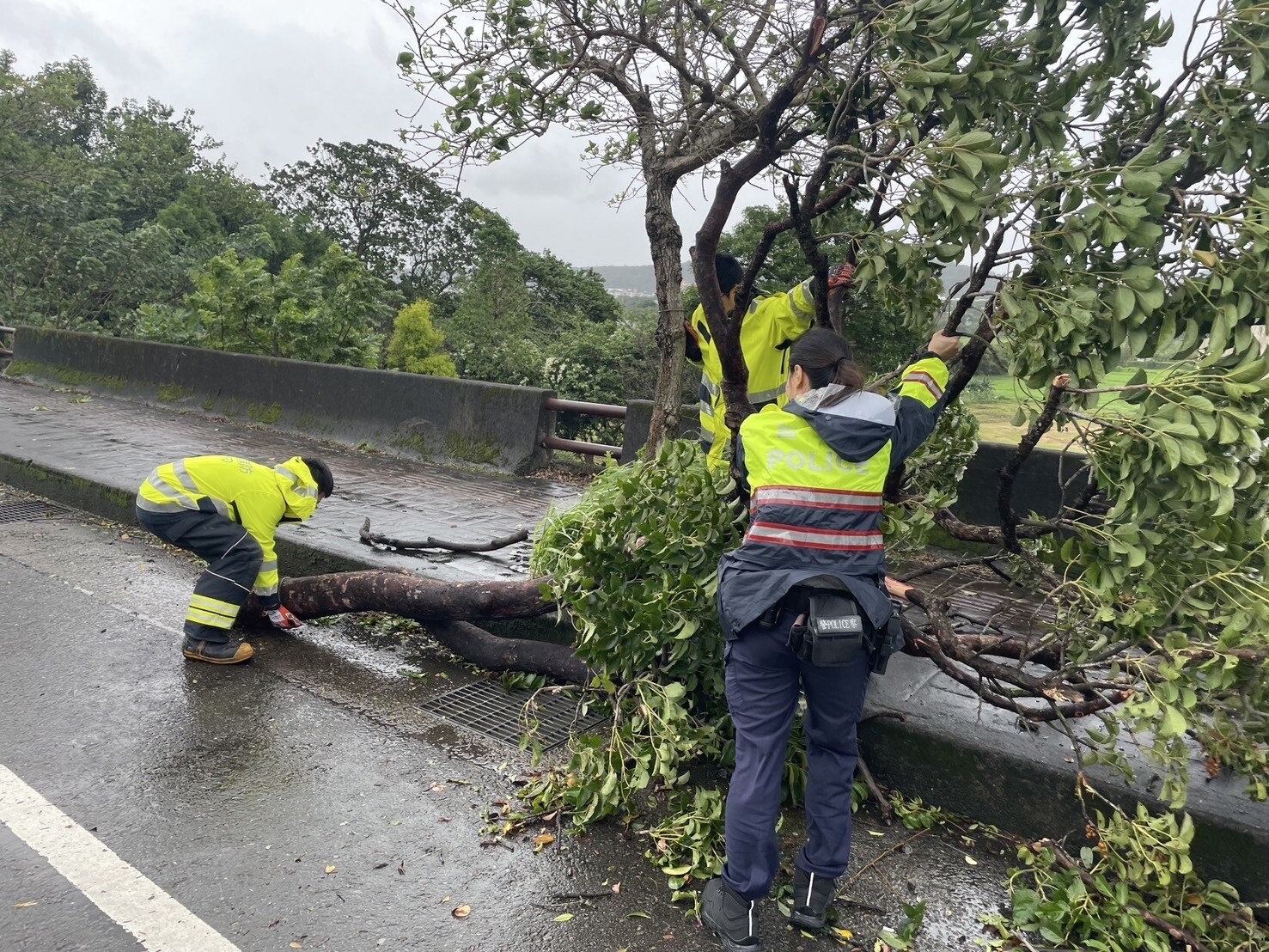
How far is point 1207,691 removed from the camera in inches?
112

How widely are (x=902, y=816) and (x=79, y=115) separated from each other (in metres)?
41.2

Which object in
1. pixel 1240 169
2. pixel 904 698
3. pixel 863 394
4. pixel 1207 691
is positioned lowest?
pixel 904 698

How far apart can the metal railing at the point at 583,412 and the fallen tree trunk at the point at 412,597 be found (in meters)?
4.13

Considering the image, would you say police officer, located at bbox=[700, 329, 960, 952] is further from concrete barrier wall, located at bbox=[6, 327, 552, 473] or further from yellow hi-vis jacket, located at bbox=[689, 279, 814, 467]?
concrete barrier wall, located at bbox=[6, 327, 552, 473]

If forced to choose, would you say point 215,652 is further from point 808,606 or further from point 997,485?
point 997,485

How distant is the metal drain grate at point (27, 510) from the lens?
7656mm

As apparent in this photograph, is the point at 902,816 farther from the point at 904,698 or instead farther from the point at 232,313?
the point at 232,313

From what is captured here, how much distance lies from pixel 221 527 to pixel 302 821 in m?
2.20

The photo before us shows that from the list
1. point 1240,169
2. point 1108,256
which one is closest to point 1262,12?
point 1240,169

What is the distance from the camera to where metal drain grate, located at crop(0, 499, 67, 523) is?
766cm

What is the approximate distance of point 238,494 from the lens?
204 inches

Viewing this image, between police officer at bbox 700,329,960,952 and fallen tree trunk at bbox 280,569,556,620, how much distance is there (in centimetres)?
154

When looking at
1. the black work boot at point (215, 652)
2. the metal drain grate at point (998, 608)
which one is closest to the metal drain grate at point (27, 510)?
the black work boot at point (215, 652)

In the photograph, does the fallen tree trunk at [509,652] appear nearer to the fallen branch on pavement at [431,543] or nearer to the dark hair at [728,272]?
the fallen branch on pavement at [431,543]
